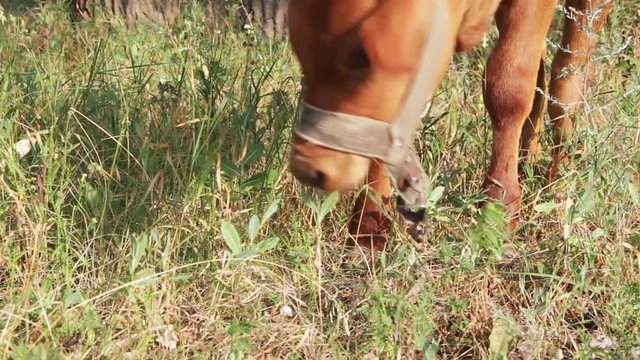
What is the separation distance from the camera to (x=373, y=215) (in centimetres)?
300

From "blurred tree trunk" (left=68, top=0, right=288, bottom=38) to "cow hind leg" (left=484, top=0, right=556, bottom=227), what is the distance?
2.06 meters

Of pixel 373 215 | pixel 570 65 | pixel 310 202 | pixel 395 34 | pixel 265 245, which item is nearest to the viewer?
pixel 395 34

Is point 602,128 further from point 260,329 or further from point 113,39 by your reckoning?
point 113,39

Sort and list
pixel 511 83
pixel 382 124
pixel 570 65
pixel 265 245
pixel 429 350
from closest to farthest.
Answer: pixel 382 124 < pixel 429 350 < pixel 265 245 < pixel 511 83 < pixel 570 65

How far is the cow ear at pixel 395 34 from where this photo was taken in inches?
77.5

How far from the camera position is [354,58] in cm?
202

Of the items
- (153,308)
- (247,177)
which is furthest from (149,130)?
(153,308)

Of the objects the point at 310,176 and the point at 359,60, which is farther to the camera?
the point at 310,176

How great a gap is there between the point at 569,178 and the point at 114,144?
140cm

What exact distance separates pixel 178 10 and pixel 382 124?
314 centimetres

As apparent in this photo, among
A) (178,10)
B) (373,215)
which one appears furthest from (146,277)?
(178,10)

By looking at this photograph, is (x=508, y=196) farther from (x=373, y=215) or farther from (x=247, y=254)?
(x=247, y=254)


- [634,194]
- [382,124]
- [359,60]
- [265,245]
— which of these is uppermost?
[359,60]

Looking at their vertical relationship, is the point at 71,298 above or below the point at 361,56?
below
